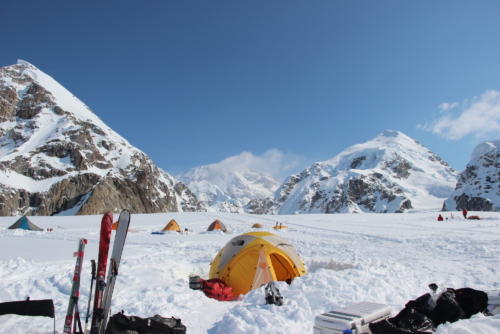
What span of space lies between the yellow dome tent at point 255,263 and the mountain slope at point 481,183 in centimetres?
13348

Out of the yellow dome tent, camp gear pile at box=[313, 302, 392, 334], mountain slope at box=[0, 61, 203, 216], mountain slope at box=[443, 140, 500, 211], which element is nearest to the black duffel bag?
camp gear pile at box=[313, 302, 392, 334]

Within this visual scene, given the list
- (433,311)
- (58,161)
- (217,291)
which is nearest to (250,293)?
(217,291)

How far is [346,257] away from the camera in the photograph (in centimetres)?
1183

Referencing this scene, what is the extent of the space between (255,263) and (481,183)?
14729 cm

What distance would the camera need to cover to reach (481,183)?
12162 centimetres

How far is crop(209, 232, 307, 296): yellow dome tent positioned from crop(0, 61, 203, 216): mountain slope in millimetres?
90091

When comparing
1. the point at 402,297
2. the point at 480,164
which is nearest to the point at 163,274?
the point at 402,297

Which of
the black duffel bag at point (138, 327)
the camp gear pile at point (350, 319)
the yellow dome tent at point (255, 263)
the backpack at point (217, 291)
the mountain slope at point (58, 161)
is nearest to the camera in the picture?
the camp gear pile at point (350, 319)

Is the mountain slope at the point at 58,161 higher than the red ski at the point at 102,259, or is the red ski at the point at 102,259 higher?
the mountain slope at the point at 58,161

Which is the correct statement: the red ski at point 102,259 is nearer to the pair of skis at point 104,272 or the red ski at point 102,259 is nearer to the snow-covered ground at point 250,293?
the pair of skis at point 104,272

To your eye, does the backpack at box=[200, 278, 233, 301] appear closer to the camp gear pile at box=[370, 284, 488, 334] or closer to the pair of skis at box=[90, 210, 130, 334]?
the pair of skis at box=[90, 210, 130, 334]

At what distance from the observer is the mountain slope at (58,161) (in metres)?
89.5

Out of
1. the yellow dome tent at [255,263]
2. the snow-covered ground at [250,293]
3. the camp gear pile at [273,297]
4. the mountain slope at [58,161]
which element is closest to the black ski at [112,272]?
the snow-covered ground at [250,293]

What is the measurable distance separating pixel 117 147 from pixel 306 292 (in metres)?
125
